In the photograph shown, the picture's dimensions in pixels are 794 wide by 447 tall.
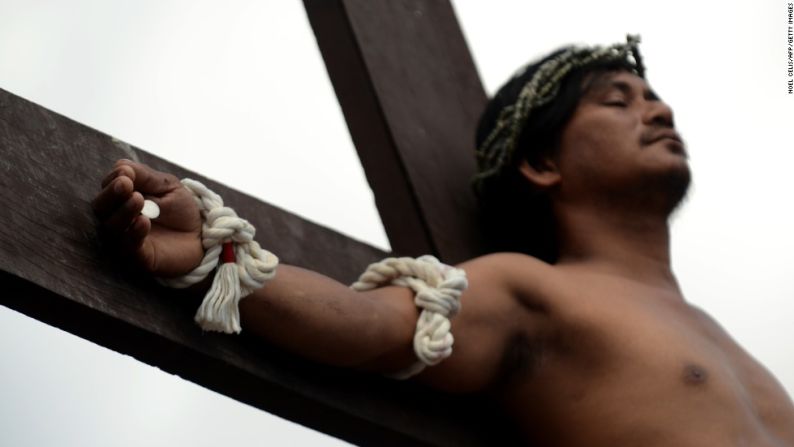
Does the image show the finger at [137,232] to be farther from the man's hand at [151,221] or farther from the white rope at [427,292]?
the white rope at [427,292]

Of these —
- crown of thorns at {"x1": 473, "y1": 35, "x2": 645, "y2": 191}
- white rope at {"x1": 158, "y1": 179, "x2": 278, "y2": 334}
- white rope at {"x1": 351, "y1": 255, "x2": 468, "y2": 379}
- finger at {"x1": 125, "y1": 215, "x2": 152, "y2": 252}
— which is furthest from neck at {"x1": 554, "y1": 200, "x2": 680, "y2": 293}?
finger at {"x1": 125, "y1": 215, "x2": 152, "y2": 252}

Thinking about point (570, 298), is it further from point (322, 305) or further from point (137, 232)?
point (137, 232)

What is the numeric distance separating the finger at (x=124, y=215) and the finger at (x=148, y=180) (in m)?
0.03

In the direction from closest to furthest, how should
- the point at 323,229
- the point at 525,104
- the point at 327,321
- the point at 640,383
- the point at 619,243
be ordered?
the point at 327,321
the point at 640,383
the point at 323,229
the point at 619,243
the point at 525,104

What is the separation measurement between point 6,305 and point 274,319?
0.92 ft

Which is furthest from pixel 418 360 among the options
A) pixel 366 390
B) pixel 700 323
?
pixel 700 323

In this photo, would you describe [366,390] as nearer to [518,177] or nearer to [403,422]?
[403,422]

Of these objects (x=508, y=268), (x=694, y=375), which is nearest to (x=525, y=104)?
(x=508, y=268)

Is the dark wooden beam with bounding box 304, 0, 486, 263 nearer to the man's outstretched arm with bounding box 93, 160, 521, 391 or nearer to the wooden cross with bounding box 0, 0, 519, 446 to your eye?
the wooden cross with bounding box 0, 0, 519, 446

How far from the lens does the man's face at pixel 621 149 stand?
256 centimetres

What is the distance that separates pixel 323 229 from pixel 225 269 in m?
0.39

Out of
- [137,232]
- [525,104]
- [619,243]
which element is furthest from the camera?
[525,104]

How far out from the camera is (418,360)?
2.18 metres

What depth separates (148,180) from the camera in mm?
2006
